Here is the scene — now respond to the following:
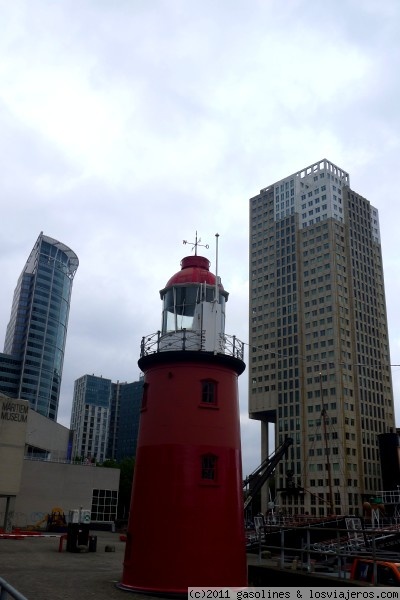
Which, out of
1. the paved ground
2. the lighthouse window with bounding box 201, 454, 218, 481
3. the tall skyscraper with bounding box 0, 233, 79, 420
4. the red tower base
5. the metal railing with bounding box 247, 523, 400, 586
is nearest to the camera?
the metal railing with bounding box 247, 523, 400, 586

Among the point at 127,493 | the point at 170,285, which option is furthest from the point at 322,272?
the point at 170,285

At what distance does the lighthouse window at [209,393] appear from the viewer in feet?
64.2

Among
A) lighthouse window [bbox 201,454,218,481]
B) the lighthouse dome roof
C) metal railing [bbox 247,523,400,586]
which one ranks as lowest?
metal railing [bbox 247,523,400,586]

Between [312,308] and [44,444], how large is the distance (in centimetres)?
8403

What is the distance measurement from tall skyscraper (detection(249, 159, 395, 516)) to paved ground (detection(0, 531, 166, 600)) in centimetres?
9018

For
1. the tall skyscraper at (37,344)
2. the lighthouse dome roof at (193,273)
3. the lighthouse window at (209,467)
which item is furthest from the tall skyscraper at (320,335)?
the lighthouse window at (209,467)

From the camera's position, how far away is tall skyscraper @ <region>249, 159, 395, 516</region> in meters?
125

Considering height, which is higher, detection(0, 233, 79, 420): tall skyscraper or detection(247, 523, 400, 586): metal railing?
detection(0, 233, 79, 420): tall skyscraper

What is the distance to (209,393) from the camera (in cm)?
1980

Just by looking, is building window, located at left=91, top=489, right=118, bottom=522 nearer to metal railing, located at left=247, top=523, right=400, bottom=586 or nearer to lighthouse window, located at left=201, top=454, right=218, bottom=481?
metal railing, located at left=247, top=523, right=400, bottom=586

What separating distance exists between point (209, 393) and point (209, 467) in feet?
8.53

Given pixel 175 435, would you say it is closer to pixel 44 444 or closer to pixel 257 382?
pixel 44 444

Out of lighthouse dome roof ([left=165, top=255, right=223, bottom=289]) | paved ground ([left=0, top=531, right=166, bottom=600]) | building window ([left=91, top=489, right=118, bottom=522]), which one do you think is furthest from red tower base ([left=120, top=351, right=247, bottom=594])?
building window ([left=91, top=489, right=118, bottom=522])

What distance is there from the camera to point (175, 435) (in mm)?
18875
